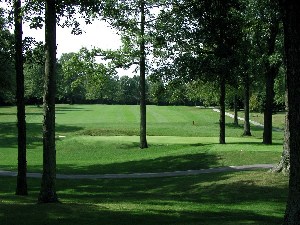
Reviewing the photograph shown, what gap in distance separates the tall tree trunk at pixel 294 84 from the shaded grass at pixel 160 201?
2416 mm

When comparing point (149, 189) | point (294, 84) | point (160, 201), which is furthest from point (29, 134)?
point (294, 84)

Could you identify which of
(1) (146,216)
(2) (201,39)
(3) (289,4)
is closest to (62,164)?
(2) (201,39)

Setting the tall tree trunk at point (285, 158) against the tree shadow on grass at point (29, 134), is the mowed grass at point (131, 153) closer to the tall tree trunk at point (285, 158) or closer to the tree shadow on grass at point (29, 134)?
the tree shadow on grass at point (29, 134)

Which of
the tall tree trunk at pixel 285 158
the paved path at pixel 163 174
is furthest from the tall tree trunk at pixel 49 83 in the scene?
the paved path at pixel 163 174

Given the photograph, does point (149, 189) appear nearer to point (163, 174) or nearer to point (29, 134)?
point (163, 174)

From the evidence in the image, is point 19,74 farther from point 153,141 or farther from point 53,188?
point 153,141

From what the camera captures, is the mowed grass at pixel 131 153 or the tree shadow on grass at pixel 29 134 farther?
the tree shadow on grass at pixel 29 134

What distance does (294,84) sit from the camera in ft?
27.4

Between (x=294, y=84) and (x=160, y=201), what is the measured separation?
836cm

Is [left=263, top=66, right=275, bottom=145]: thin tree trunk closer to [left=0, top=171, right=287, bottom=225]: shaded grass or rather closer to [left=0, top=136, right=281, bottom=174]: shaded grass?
[left=0, top=136, right=281, bottom=174]: shaded grass

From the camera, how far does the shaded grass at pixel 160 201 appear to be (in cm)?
1144

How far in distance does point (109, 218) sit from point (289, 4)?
6.97m

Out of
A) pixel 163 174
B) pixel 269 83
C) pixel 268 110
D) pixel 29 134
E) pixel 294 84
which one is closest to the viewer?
pixel 294 84

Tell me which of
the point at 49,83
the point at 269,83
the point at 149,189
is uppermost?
the point at 269,83
